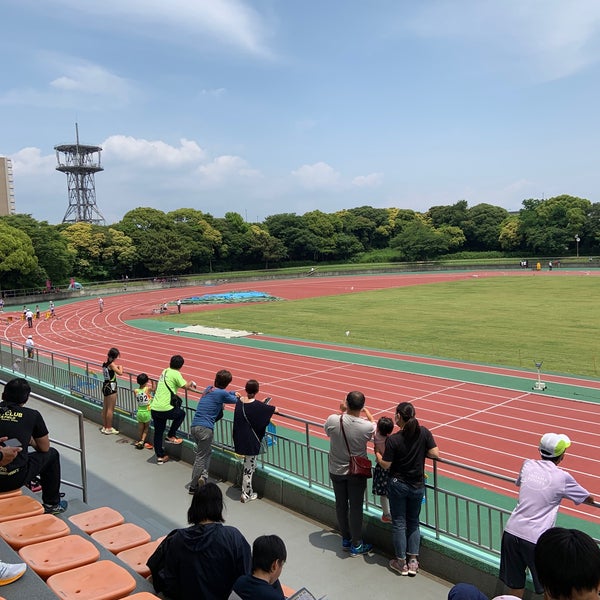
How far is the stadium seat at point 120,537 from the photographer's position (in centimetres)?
494

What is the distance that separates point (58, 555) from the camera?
441cm

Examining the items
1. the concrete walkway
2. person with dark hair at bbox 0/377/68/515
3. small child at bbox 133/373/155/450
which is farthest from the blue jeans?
small child at bbox 133/373/155/450

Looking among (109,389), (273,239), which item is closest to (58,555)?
(109,389)

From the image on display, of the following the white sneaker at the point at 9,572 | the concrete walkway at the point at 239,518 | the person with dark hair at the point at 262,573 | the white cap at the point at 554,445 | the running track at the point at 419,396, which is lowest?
the running track at the point at 419,396

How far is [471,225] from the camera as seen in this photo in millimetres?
97312

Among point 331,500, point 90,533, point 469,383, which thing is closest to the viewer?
point 90,533

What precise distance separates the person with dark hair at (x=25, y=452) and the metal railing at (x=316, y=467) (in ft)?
→ 9.67

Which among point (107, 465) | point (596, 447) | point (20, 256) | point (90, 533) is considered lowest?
point (596, 447)

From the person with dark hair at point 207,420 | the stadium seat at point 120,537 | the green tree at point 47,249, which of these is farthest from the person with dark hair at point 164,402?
the green tree at point 47,249

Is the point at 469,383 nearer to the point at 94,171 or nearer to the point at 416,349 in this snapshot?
the point at 416,349

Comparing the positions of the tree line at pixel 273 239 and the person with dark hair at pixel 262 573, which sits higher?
the tree line at pixel 273 239

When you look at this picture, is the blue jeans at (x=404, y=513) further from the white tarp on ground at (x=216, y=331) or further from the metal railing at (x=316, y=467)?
the white tarp on ground at (x=216, y=331)

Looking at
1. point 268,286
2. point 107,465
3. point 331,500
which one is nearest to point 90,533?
point 331,500

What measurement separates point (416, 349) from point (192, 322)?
1711cm
